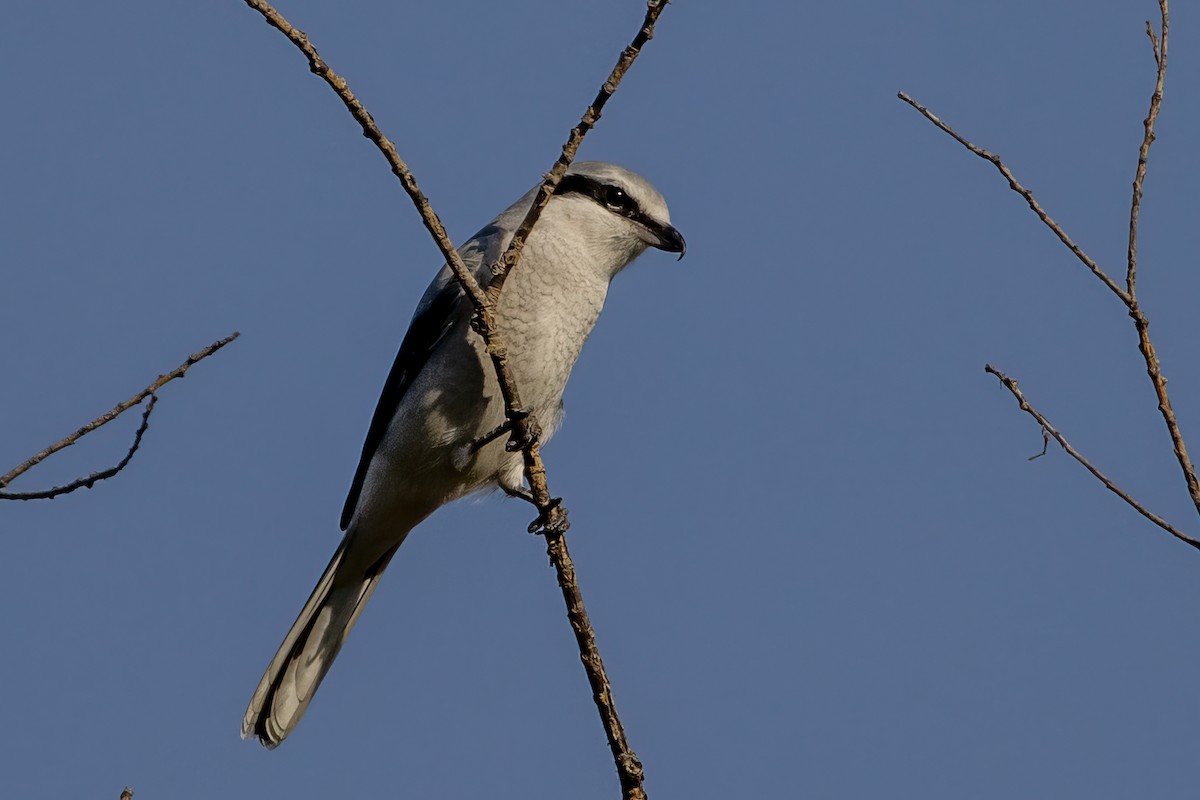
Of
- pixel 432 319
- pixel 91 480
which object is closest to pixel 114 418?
pixel 91 480

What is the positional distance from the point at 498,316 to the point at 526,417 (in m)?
0.71

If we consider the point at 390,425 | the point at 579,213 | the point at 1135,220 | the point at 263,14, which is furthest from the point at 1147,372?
the point at 390,425

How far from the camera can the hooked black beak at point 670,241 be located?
4375 millimetres

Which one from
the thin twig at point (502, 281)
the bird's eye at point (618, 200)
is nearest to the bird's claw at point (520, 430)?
the thin twig at point (502, 281)

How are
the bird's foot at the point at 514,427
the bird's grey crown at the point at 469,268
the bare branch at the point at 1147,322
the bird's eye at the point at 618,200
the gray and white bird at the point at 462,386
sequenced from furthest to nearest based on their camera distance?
1. the bird's eye at the point at 618,200
2. the bird's grey crown at the point at 469,268
3. the gray and white bird at the point at 462,386
4. the bird's foot at the point at 514,427
5. the bare branch at the point at 1147,322

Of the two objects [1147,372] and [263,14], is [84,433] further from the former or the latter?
[1147,372]

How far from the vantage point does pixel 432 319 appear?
166 inches

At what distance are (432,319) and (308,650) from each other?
1.21 metres

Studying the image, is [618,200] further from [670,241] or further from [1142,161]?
[1142,161]

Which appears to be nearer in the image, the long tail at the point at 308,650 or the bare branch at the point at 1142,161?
the bare branch at the point at 1142,161

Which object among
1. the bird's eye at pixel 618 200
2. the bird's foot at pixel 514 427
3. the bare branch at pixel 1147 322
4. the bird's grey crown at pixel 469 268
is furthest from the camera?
the bird's eye at pixel 618 200

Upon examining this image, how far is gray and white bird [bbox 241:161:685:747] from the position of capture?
3975 millimetres

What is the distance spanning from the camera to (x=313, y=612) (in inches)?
175

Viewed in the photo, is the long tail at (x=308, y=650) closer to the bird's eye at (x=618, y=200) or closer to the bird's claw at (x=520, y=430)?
the bird's claw at (x=520, y=430)
